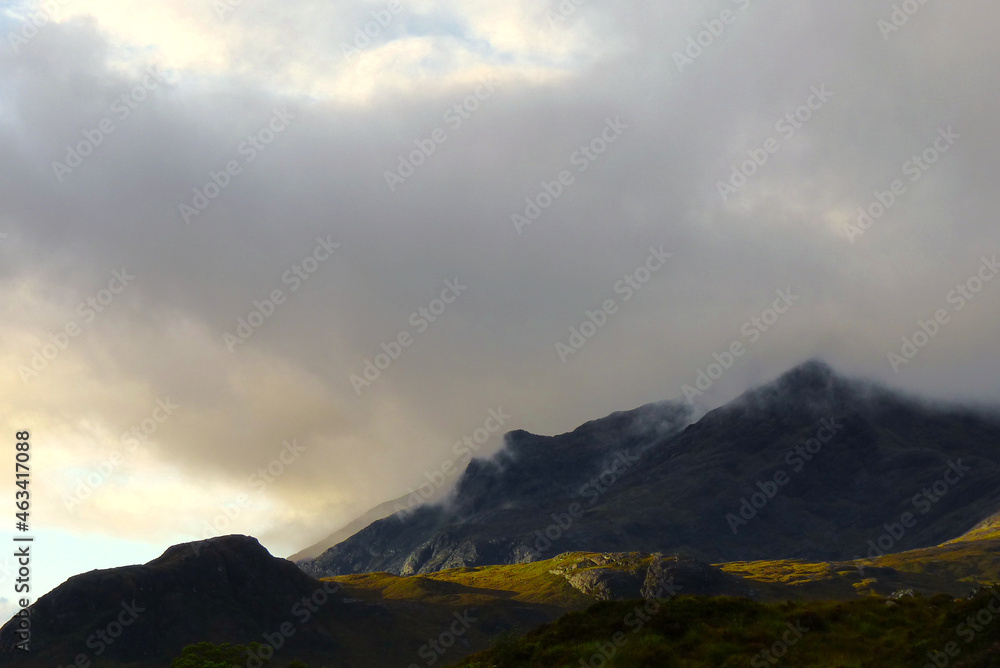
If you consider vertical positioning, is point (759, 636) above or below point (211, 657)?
below

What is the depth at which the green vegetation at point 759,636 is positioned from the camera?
45625mm

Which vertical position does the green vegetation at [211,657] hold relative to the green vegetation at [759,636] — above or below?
above

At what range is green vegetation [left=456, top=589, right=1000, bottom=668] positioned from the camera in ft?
150

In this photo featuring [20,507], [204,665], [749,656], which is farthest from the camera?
[20,507]

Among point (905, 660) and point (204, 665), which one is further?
point (204, 665)

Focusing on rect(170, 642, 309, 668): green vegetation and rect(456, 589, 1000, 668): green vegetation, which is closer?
rect(456, 589, 1000, 668): green vegetation

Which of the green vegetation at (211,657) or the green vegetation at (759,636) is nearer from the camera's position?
the green vegetation at (759,636)

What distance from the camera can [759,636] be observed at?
167ft

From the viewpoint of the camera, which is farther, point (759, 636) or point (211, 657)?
point (211, 657)

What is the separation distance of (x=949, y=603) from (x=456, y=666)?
1144 inches

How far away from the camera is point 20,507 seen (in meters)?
99.2

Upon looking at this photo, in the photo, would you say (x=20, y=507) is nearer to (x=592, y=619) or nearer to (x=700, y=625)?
(x=592, y=619)

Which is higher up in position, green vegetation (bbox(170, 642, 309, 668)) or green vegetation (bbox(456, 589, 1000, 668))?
green vegetation (bbox(170, 642, 309, 668))

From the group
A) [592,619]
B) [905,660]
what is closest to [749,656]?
[905,660]
